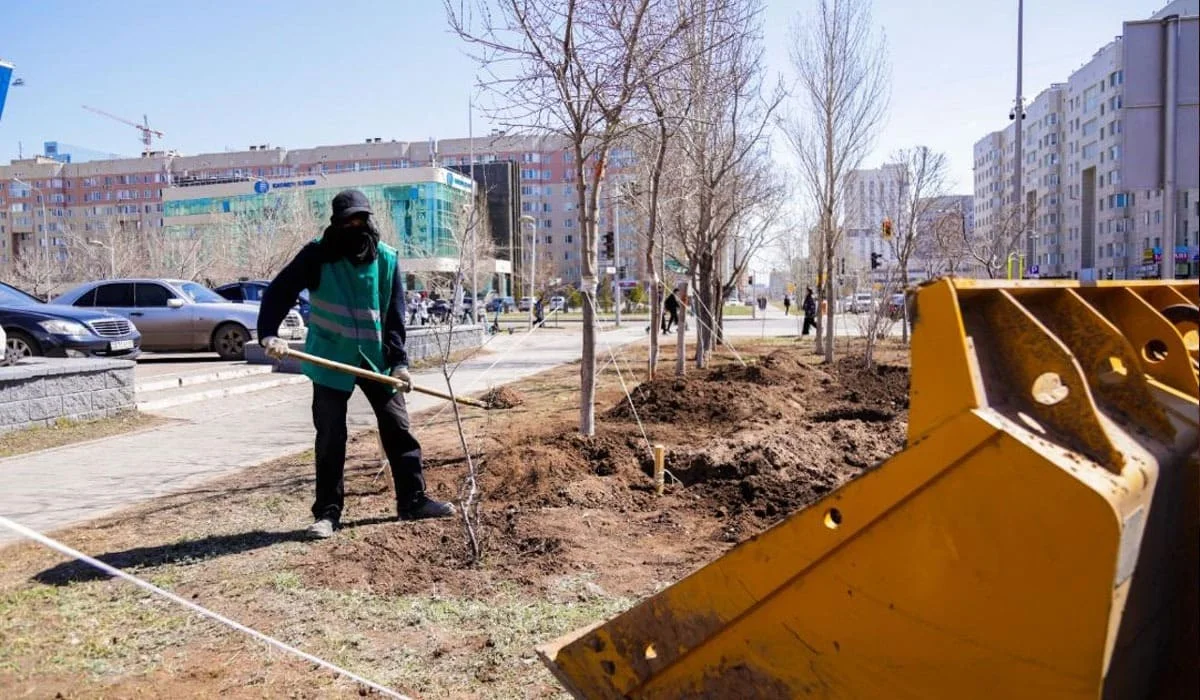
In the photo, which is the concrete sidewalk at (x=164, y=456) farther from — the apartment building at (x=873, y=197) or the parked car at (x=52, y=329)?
the apartment building at (x=873, y=197)

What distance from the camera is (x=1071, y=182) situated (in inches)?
3706

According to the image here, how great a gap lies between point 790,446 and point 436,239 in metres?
63.8

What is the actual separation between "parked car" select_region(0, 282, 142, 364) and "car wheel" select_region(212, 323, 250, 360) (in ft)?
13.4

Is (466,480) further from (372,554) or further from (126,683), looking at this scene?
(126,683)

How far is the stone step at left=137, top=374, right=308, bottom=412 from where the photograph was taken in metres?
10.6

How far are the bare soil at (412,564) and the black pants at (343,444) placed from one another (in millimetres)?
224

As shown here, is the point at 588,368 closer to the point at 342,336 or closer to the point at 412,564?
the point at 342,336

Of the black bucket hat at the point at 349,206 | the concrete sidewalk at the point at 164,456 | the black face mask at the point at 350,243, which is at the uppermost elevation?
the black bucket hat at the point at 349,206

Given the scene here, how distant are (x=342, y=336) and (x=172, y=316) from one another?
13722 mm

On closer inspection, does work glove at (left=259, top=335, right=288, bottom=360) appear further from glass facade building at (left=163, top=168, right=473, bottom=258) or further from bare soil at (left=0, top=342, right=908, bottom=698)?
glass facade building at (left=163, top=168, right=473, bottom=258)

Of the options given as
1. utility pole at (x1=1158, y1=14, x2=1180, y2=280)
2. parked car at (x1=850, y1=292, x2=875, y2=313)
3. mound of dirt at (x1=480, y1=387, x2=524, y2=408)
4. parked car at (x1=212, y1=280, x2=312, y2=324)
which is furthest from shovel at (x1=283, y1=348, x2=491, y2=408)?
parked car at (x1=212, y1=280, x2=312, y2=324)

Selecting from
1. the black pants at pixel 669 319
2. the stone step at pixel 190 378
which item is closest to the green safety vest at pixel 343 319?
the stone step at pixel 190 378

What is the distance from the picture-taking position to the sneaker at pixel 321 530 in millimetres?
4836

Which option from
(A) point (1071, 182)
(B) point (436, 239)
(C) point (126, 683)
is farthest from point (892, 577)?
(A) point (1071, 182)
